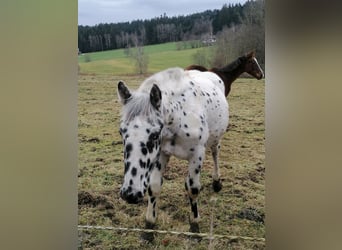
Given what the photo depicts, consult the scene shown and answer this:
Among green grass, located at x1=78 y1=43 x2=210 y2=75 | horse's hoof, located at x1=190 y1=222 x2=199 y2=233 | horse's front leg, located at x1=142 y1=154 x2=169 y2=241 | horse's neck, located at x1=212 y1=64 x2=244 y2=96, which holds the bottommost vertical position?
horse's hoof, located at x1=190 y1=222 x2=199 y2=233

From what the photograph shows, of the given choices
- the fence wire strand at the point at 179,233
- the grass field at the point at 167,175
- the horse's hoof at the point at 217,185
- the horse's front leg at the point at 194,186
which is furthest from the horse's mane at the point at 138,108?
the fence wire strand at the point at 179,233

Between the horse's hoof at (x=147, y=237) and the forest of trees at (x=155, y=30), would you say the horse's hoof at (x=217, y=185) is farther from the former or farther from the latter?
the forest of trees at (x=155, y=30)

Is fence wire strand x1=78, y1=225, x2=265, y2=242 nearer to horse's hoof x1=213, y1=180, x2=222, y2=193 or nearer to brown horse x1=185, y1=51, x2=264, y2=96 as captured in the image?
horse's hoof x1=213, y1=180, x2=222, y2=193

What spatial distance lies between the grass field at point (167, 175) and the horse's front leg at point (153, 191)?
0.08ft

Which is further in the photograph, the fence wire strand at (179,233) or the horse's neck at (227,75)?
the horse's neck at (227,75)

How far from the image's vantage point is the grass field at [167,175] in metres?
2.02

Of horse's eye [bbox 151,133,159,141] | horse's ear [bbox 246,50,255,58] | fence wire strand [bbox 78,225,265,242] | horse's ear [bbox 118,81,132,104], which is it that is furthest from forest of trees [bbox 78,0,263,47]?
fence wire strand [bbox 78,225,265,242]

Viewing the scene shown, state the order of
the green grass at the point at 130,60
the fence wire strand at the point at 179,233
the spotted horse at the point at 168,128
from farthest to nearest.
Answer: the green grass at the point at 130,60, the fence wire strand at the point at 179,233, the spotted horse at the point at 168,128

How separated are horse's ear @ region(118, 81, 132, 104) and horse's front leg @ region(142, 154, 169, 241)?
0.97 feet

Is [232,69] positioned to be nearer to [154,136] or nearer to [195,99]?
[195,99]

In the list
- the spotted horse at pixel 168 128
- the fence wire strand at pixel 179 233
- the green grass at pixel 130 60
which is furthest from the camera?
the green grass at pixel 130 60

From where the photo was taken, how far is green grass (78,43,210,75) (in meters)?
2.12
